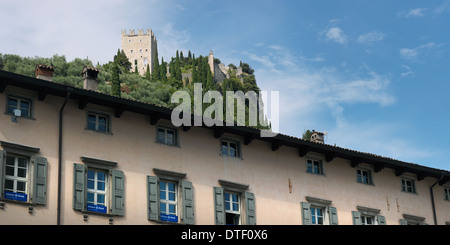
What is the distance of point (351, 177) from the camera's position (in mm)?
30875

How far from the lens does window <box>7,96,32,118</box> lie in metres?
23.0

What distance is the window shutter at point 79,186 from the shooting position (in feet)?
74.8

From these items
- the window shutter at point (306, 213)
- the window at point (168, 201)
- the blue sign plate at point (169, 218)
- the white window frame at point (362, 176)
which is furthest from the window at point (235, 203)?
the white window frame at point (362, 176)

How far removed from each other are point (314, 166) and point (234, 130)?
4.42m

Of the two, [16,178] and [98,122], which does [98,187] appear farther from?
[16,178]

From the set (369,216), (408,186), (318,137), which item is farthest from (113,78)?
(369,216)

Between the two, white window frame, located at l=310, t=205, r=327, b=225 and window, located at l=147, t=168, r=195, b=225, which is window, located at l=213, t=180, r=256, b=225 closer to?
window, located at l=147, t=168, r=195, b=225

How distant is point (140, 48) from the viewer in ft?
538

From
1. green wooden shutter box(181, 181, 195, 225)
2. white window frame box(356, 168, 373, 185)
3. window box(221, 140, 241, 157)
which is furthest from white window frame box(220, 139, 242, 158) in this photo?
white window frame box(356, 168, 373, 185)

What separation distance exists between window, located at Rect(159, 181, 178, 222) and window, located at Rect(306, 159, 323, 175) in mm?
Result: 6639

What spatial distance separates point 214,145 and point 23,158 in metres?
7.42

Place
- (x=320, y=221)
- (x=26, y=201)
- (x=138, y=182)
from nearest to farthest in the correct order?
(x=26, y=201), (x=138, y=182), (x=320, y=221)
